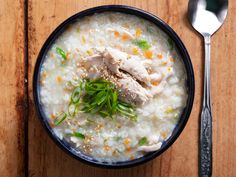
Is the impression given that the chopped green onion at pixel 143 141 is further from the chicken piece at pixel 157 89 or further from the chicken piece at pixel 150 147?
the chicken piece at pixel 157 89

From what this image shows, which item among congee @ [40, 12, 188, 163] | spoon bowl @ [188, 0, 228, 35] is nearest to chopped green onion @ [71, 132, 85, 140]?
congee @ [40, 12, 188, 163]

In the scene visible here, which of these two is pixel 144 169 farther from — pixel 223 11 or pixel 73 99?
pixel 223 11

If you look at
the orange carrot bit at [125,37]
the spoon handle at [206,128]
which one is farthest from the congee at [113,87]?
the spoon handle at [206,128]

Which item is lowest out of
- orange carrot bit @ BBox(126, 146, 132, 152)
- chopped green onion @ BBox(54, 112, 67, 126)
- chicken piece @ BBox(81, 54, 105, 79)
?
orange carrot bit @ BBox(126, 146, 132, 152)

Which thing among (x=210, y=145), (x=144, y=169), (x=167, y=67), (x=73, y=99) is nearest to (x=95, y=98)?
(x=73, y=99)

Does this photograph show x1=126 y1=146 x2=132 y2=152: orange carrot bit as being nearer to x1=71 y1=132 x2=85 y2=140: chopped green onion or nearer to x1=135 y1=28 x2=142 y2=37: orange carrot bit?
x1=71 y1=132 x2=85 y2=140: chopped green onion

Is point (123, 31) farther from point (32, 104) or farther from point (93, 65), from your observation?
point (32, 104)
